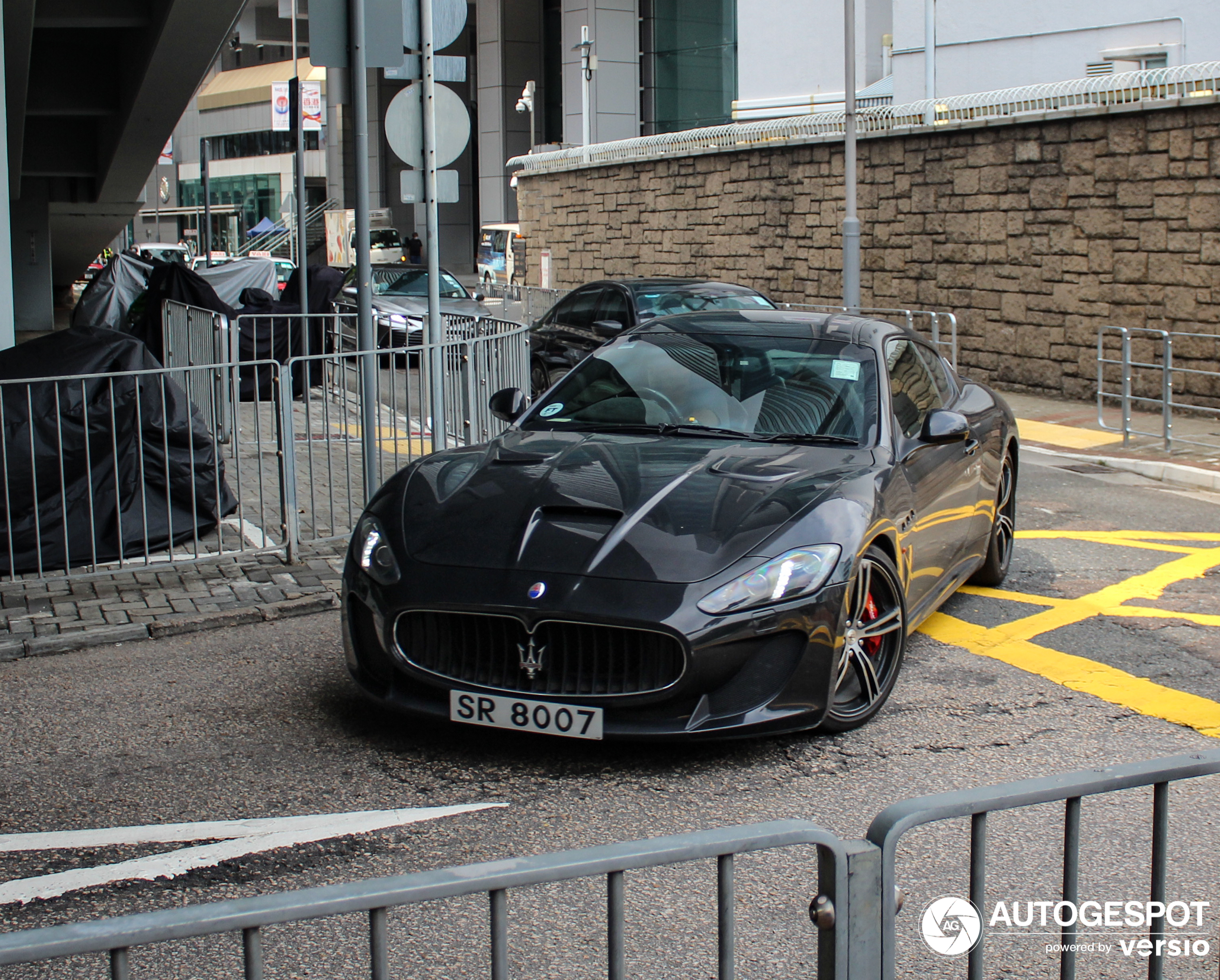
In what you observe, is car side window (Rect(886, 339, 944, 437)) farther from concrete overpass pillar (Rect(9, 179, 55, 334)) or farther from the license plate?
concrete overpass pillar (Rect(9, 179, 55, 334))

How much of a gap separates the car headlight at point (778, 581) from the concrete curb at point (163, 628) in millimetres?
3036

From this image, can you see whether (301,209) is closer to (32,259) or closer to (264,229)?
(32,259)

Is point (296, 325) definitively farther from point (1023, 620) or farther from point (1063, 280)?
point (1023, 620)

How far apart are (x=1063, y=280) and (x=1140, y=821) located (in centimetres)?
1265

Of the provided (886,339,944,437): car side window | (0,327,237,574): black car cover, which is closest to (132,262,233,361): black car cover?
(0,327,237,574): black car cover

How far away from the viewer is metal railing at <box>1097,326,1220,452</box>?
40.4 feet

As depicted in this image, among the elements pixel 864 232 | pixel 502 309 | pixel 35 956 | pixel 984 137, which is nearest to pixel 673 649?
pixel 35 956

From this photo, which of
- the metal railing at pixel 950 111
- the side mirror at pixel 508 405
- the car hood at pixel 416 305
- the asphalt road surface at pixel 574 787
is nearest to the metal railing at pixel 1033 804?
the asphalt road surface at pixel 574 787

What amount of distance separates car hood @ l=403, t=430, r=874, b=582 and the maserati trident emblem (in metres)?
0.25

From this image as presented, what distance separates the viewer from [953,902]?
2.38 m

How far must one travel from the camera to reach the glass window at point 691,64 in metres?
51.3

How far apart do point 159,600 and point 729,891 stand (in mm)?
5392

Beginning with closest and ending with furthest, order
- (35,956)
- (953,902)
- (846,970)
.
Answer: (35,956)
(846,970)
(953,902)

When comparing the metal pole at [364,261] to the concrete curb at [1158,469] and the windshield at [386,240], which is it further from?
the windshield at [386,240]
